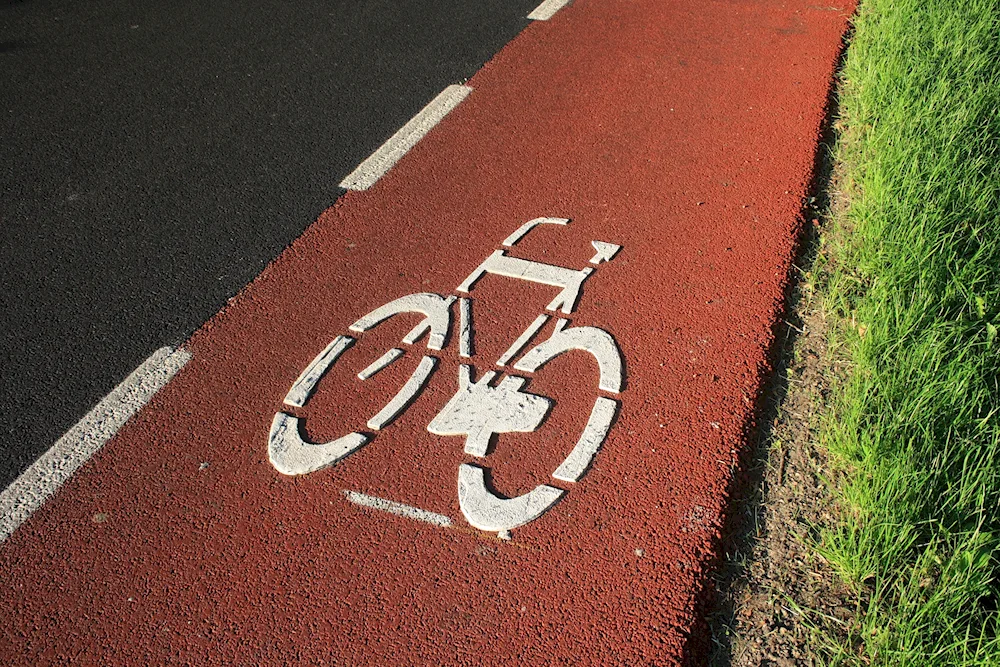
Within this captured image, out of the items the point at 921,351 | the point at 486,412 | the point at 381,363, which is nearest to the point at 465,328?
the point at 381,363

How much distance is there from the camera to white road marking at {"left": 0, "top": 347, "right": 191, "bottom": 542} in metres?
3.31

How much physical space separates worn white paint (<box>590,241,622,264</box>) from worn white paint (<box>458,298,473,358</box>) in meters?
0.71

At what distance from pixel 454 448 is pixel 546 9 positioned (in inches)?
208

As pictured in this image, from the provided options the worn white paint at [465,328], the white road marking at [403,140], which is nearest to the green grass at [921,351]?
the worn white paint at [465,328]

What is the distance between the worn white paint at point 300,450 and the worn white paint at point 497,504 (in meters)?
0.47

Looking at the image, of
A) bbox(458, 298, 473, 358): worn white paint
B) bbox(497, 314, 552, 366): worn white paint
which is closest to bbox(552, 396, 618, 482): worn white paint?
bbox(497, 314, 552, 366): worn white paint

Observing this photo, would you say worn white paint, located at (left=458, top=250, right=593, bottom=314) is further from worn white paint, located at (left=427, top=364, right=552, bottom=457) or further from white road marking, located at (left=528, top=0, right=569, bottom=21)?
white road marking, located at (left=528, top=0, right=569, bottom=21)

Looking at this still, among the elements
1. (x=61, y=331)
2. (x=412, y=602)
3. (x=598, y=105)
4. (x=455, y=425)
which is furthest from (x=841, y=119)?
(x=61, y=331)

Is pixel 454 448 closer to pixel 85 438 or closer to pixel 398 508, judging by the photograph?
pixel 398 508

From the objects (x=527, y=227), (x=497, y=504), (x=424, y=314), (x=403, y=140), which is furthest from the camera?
(x=403, y=140)

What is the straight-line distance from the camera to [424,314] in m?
4.09

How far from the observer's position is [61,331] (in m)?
4.14

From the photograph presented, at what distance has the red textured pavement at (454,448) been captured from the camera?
9.23 feet

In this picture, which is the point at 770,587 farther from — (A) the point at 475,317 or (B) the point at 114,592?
(B) the point at 114,592
